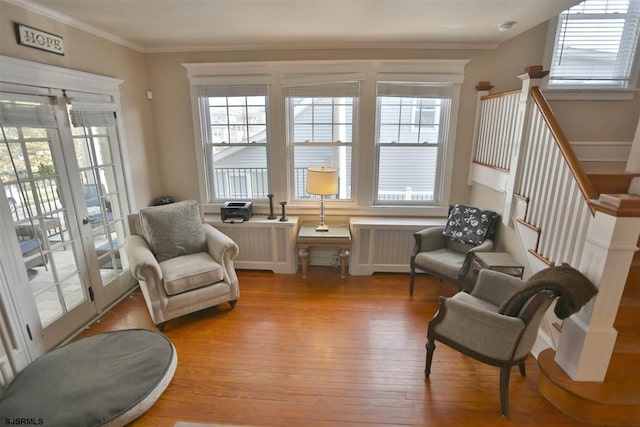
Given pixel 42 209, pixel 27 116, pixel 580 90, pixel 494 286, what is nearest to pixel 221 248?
pixel 42 209

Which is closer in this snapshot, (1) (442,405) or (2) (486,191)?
(1) (442,405)

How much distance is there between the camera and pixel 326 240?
3.36 meters

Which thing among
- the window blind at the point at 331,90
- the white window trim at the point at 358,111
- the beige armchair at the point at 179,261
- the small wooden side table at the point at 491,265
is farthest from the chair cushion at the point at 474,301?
the window blind at the point at 331,90

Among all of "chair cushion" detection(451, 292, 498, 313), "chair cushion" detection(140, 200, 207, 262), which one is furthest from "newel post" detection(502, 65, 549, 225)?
"chair cushion" detection(140, 200, 207, 262)

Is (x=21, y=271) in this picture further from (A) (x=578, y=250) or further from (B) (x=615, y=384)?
(B) (x=615, y=384)

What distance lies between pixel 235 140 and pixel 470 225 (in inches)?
109

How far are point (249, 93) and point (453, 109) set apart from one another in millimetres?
2273

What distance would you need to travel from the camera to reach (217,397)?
203 cm

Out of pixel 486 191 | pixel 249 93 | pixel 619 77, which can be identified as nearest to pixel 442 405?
pixel 486 191

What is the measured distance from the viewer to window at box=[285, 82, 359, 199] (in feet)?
11.3

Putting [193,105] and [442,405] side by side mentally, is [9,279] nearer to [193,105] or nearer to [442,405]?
[193,105]

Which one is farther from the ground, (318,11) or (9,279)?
(318,11)

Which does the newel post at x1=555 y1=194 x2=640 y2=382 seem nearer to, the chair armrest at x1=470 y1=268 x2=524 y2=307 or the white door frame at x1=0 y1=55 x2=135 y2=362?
the chair armrest at x1=470 y1=268 x2=524 y2=307

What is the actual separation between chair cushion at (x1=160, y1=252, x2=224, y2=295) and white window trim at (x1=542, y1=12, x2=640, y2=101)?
376cm
